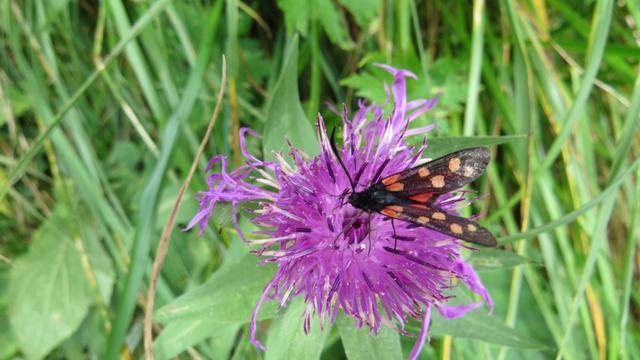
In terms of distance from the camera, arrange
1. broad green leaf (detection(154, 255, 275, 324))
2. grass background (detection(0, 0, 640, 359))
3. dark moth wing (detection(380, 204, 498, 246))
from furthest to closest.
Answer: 1. grass background (detection(0, 0, 640, 359))
2. broad green leaf (detection(154, 255, 275, 324))
3. dark moth wing (detection(380, 204, 498, 246))

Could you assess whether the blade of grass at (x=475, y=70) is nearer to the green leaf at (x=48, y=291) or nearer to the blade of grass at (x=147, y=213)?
the blade of grass at (x=147, y=213)

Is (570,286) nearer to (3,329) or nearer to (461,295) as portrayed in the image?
(461,295)

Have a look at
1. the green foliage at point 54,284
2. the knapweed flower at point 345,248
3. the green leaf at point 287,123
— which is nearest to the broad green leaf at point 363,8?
the green leaf at point 287,123

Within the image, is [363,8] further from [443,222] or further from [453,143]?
[443,222]

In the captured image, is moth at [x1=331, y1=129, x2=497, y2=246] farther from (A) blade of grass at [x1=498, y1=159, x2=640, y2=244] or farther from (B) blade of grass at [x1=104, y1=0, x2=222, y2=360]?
(B) blade of grass at [x1=104, y1=0, x2=222, y2=360]

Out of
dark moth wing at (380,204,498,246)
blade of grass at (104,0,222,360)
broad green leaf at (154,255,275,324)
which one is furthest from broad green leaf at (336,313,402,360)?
blade of grass at (104,0,222,360)

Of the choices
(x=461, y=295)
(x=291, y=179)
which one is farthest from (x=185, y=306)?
(x=461, y=295)

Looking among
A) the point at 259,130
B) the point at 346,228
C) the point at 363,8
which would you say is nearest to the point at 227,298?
the point at 346,228
